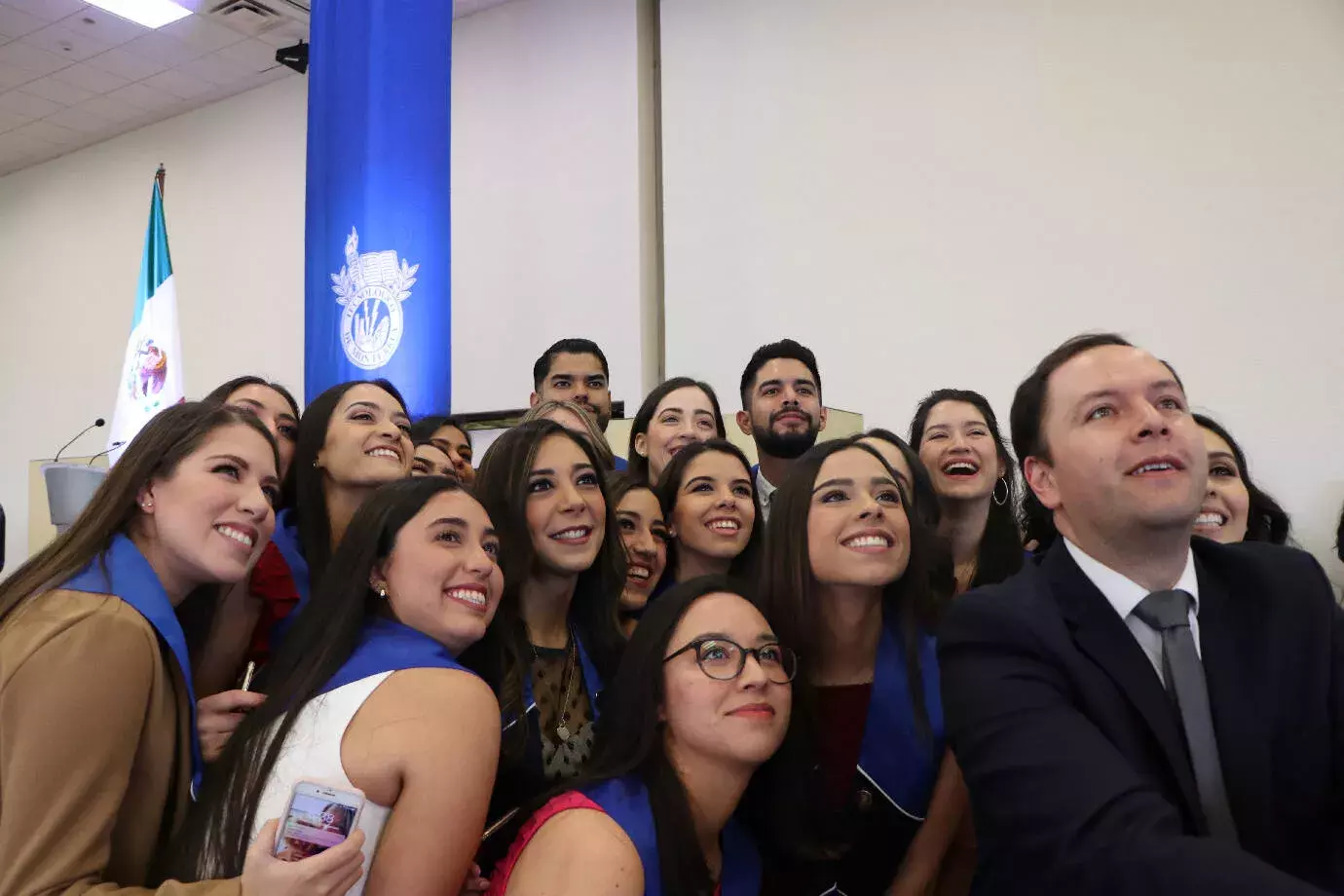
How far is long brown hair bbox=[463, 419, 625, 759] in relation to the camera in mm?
2514

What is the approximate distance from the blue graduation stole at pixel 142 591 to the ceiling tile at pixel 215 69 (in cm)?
735

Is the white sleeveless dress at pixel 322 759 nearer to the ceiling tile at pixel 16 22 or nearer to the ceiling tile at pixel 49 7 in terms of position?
the ceiling tile at pixel 49 7

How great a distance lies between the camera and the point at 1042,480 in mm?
1895

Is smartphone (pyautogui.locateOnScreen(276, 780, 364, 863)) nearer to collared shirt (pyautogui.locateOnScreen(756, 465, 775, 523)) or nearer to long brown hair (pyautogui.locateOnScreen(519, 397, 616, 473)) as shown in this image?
long brown hair (pyautogui.locateOnScreen(519, 397, 616, 473))

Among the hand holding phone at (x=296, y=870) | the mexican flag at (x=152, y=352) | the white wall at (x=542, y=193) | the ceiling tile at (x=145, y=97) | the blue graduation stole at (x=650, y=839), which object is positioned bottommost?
the blue graduation stole at (x=650, y=839)

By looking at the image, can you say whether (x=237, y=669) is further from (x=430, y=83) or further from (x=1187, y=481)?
(x=430, y=83)

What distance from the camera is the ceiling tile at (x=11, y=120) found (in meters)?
9.09

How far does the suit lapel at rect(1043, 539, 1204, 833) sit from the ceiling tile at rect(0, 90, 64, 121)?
9.66m

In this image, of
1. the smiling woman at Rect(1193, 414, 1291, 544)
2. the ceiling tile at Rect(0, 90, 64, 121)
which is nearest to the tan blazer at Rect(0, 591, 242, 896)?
the smiling woman at Rect(1193, 414, 1291, 544)

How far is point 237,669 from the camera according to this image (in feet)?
8.20

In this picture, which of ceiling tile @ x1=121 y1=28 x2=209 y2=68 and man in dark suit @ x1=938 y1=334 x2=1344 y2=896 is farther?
ceiling tile @ x1=121 y1=28 x2=209 y2=68

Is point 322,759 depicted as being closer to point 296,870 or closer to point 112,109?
point 296,870

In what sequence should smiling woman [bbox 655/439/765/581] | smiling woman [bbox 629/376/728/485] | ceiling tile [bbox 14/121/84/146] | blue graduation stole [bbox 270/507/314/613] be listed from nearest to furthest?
1. blue graduation stole [bbox 270/507/314/613]
2. smiling woman [bbox 655/439/765/581]
3. smiling woman [bbox 629/376/728/485]
4. ceiling tile [bbox 14/121/84/146]

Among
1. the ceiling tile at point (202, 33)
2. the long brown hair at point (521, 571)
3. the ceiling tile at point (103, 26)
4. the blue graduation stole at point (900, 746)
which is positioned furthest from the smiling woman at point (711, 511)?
the ceiling tile at point (103, 26)
